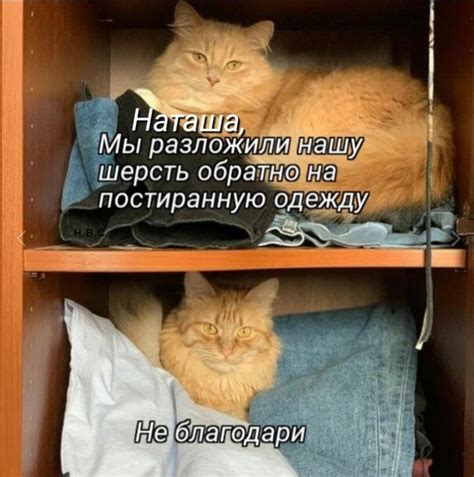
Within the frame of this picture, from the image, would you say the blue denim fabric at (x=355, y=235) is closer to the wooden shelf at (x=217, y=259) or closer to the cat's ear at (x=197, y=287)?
the wooden shelf at (x=217, y=259)

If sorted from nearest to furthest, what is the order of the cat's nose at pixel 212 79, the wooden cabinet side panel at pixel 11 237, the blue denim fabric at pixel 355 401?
the wooden cabinet side panel at pixel 11 237
the blue denim fabric at pixel 355 401
the cat's nose at pixel 212 79

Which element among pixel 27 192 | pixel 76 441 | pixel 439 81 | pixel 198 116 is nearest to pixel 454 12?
pixel 439 81

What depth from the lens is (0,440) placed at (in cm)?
78

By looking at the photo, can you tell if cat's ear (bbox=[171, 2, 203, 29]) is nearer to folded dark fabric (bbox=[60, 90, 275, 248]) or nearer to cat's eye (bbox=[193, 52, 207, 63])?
cat's eye (bbox=[193, 52, 207, 63])

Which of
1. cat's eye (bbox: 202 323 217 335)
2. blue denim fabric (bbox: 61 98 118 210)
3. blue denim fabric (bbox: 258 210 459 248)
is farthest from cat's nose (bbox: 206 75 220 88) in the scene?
cat's eye (bbox: 202 323 217 335)

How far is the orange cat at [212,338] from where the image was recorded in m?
1.15

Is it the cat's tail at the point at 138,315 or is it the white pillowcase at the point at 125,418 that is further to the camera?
the cat's tail at the point at 138,315

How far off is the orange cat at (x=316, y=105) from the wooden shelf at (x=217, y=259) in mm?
114

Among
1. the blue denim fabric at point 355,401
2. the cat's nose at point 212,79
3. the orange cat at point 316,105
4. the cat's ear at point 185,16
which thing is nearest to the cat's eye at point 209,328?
the blue denim fabric at point 355,401

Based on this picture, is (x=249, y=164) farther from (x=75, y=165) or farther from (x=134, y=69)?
(x=134, y=69)

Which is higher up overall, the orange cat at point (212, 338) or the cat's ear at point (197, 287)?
the cat's ear at point (197, 287)

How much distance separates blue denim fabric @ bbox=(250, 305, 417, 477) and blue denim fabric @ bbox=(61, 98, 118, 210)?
1.62 ft

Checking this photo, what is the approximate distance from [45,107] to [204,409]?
55 centimetres

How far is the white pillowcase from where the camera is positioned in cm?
86
